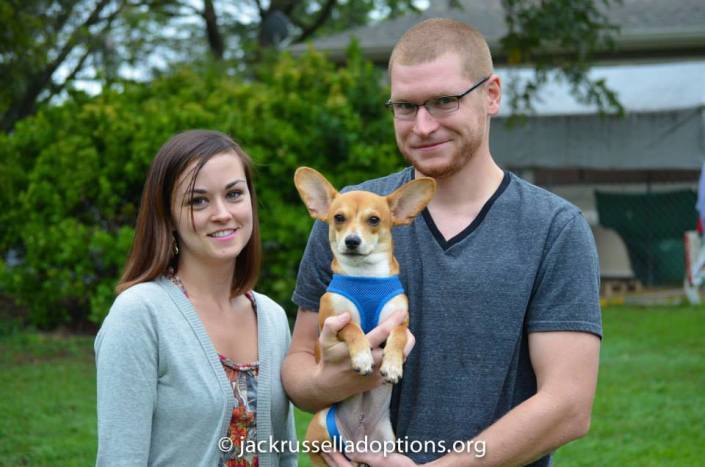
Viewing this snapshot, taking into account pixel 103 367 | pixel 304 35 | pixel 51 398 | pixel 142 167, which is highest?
pixel 304 35

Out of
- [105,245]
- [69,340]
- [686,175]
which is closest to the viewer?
[105,245]

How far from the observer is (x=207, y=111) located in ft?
37.8

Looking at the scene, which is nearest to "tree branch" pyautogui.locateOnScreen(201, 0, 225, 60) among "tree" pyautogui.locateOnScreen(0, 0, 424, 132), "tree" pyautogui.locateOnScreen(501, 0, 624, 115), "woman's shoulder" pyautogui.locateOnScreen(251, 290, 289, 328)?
"tree" pyautogui.locateOnScreen(0, 0, 424, 132)

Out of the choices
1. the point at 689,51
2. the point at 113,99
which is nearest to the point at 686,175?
the point at 689,51

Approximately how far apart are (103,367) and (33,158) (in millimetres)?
9640

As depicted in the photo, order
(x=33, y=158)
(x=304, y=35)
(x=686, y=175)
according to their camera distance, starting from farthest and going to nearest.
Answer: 1. (x=304, y=35)
2. (x=686, y=175)
3. (x=33, y=158)

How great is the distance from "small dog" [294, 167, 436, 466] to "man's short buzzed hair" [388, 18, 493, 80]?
1.34 feet

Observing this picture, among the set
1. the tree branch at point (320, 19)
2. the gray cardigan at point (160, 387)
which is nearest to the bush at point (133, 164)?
the gray cardigan at point (160, 387)

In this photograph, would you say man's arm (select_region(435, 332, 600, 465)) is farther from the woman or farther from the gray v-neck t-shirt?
the woman

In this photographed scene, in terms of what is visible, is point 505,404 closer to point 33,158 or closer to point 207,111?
point 207,111

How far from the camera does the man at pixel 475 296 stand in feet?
9.34

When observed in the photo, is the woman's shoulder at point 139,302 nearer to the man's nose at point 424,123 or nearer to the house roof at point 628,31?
the man's nose at point 424,123

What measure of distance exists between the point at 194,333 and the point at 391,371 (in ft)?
2.50

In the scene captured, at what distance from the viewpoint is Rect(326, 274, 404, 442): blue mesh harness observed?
2944mm
